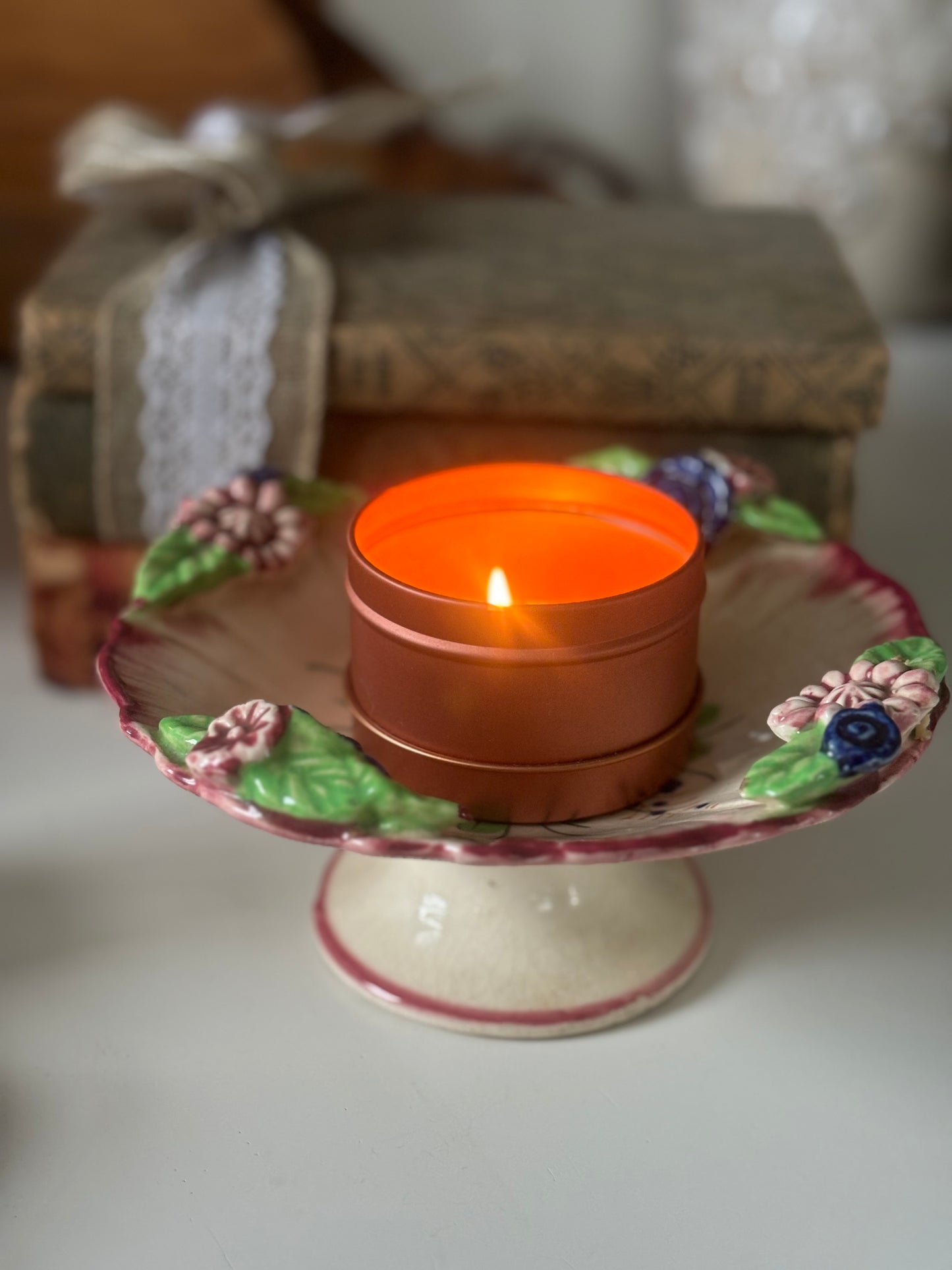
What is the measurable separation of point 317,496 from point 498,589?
0.14 m

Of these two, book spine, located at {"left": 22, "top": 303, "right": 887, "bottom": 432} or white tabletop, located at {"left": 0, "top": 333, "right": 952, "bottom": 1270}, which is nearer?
white tabletop, located at {"left": 0, "top": 333, "right": 952, "bottom": 1270}

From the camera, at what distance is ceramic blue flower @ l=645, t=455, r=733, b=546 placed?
59cm

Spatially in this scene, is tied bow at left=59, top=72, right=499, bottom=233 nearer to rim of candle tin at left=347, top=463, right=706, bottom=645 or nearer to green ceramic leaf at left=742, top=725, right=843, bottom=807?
rim of candle tin at left=347, top=463, right=706, bottom=645

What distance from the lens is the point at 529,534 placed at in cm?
57

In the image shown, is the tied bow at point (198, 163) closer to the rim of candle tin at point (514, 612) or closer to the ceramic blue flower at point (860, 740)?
the rim of candle tin at point (514, 612)

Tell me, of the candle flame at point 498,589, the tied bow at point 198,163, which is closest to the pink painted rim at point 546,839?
the candle flame at point 498,589

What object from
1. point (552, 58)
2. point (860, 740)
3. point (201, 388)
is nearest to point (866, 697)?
point (860, 740)

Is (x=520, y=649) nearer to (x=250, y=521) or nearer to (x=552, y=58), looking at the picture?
(x=250, y=521)

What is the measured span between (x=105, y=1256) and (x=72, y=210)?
0.98m

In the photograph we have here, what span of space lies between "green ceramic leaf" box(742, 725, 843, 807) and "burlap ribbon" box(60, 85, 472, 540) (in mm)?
367

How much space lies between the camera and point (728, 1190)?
445mm

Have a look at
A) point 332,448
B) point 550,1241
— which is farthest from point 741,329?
point 550,1241

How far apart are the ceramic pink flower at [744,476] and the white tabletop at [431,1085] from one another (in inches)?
6.3

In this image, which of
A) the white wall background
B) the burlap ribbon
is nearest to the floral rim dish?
the burlap ribbon
